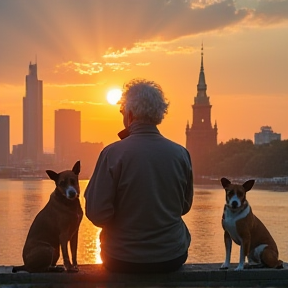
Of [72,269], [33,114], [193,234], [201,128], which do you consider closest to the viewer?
[72,269]

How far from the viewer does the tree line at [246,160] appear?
69.8 metres

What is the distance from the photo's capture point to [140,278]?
3.47 meters

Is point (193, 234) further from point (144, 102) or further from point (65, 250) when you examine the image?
point (144, 102)

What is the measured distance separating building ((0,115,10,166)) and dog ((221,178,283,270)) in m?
118

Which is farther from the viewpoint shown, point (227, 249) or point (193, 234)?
point (193, 234)

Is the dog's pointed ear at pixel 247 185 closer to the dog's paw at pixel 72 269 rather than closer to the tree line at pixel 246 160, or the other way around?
the dog's paw at pixel 72 269

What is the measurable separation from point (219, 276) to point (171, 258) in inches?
11.8

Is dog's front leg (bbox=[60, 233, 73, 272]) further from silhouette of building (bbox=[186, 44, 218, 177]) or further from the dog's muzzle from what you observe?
silhouette of building (bbox=[186, 44, 218, 177])

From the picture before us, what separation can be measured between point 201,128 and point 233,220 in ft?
326

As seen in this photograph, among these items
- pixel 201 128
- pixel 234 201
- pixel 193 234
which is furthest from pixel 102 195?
pixel 201 128

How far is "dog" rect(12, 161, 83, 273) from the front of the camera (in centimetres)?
370

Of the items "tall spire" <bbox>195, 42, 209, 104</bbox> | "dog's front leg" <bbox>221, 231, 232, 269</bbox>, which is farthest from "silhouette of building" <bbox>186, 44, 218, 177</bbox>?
"dog's front leg" <bbox>221, 231, 232, 269</bbox>

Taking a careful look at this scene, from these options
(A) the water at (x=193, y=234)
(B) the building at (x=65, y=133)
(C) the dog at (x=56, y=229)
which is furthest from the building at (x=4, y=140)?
(C) the dog at (x=56, y=229)

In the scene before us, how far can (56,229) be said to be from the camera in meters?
3.78
